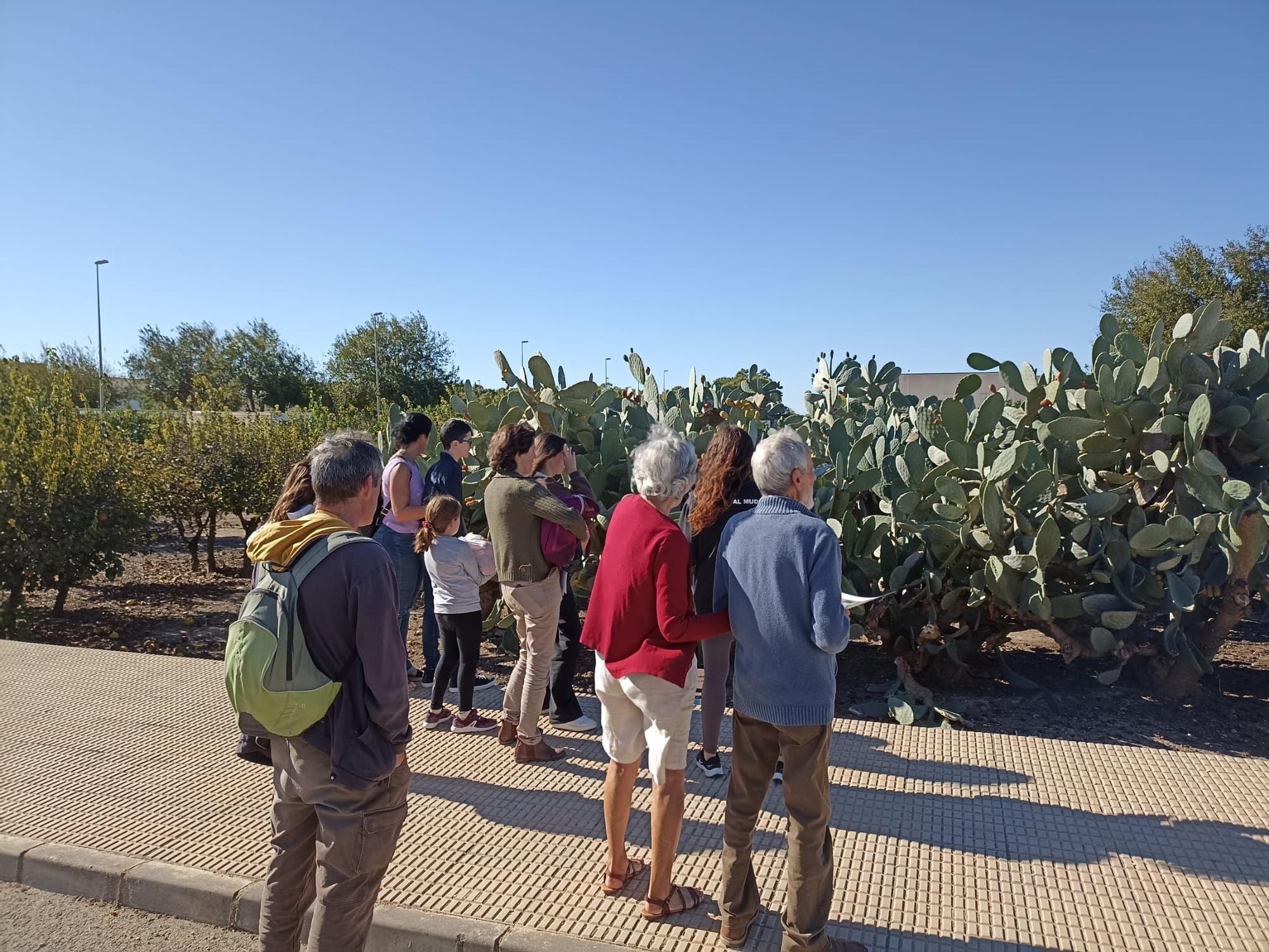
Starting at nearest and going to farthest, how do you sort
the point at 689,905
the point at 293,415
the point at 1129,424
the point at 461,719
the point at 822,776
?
the point at 822,776 → the point at 689,905 → the point at 461,719 → the point at 1129,424 → the point at 293,415

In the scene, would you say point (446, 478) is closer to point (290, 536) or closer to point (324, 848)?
→ point (290, 536)

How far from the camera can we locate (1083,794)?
13.3ft

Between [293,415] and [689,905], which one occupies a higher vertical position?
[293,415]

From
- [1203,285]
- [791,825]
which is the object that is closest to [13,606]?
[791,825]

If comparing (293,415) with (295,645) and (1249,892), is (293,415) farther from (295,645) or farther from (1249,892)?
(1249,892)

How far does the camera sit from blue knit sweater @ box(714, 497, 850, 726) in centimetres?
266

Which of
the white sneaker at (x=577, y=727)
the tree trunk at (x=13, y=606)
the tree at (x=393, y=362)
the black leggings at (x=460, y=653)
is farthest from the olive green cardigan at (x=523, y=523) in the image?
the tree at (x=393, y=362)

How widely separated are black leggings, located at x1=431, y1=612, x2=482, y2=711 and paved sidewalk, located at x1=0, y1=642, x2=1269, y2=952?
231 millimetres

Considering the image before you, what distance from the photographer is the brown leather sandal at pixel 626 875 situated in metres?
3.20

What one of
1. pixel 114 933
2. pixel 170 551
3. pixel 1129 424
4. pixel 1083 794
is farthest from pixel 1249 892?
pixel 170 551

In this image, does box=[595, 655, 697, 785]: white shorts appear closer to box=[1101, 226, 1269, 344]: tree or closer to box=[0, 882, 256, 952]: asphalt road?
box=[0, 882, 256, 952]: asphalt road

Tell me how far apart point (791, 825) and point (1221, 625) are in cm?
415

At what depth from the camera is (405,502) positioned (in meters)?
5.25

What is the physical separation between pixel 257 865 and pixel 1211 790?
4.33 metres
